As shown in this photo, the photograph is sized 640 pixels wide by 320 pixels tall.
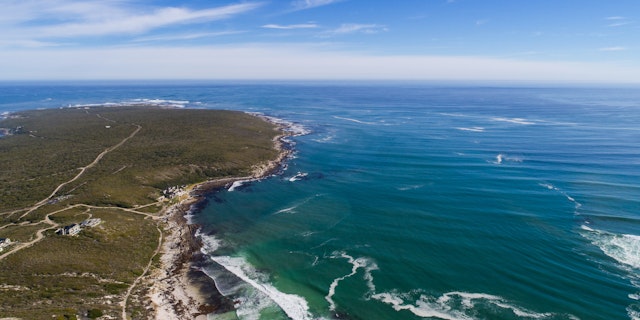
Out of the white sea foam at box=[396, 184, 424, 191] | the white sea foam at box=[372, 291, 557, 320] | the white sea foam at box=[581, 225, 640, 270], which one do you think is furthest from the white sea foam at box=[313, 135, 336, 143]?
the white sea foam at box=[372, 291, 557, 320]

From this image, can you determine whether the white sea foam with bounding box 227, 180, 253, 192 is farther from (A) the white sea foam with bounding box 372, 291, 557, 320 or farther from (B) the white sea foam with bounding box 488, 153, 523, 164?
(B) the white sea foam with bounding box 488, 153, 523, 164

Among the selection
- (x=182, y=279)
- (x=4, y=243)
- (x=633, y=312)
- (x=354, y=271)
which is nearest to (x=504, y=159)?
(x=633, y=312)

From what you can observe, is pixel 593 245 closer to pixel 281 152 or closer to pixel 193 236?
pixel 193 236

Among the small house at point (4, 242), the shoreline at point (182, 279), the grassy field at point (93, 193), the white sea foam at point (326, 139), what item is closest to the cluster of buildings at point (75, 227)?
the grassy field at point (93, 193)

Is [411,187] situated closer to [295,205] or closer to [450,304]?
[295,205]

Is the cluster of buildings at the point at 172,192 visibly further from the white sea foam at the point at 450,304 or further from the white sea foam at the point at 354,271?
the white sea foam at the point at 450,304

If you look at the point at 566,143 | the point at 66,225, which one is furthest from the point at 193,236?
the point at 566,143
